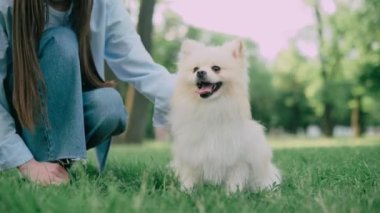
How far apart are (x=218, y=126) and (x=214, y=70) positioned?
0.37 meters

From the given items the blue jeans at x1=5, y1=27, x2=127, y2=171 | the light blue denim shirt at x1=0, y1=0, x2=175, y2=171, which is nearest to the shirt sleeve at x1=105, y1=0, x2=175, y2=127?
the light blue denim shirt at x1=0, y1=0, x2=175, y2=171

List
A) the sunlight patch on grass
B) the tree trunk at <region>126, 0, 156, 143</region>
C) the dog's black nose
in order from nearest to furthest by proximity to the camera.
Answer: the dog's black nose, the sunlight patch on grass, the tree trunk at <region>126, 0, 156, 143</region>

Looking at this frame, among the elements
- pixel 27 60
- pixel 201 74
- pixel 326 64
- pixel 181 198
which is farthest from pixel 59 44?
pixel 326 64

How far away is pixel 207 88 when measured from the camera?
3.40m

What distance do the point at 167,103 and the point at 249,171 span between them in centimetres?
75

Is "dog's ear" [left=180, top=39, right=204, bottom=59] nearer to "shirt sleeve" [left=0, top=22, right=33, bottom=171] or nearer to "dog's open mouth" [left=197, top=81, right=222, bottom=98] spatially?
"dog's open mouth" [left=197, top=81, right=222, bottom=98]

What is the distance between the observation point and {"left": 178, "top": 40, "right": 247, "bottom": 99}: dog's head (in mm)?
3348

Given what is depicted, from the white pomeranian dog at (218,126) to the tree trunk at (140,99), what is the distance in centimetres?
1089

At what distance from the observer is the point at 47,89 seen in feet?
10.6

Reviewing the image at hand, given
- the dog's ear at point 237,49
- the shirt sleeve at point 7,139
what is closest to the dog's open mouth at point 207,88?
the dog's ear at point 237,49

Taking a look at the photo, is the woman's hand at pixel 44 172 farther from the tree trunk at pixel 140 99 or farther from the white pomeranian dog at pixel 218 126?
the tree trunk at pixel 140 99

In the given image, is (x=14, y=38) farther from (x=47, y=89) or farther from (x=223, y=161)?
(x=223, y=161)

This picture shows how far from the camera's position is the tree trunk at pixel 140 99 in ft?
46.8

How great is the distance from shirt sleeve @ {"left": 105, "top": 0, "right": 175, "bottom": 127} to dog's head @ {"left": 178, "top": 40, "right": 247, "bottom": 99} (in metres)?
0.18
